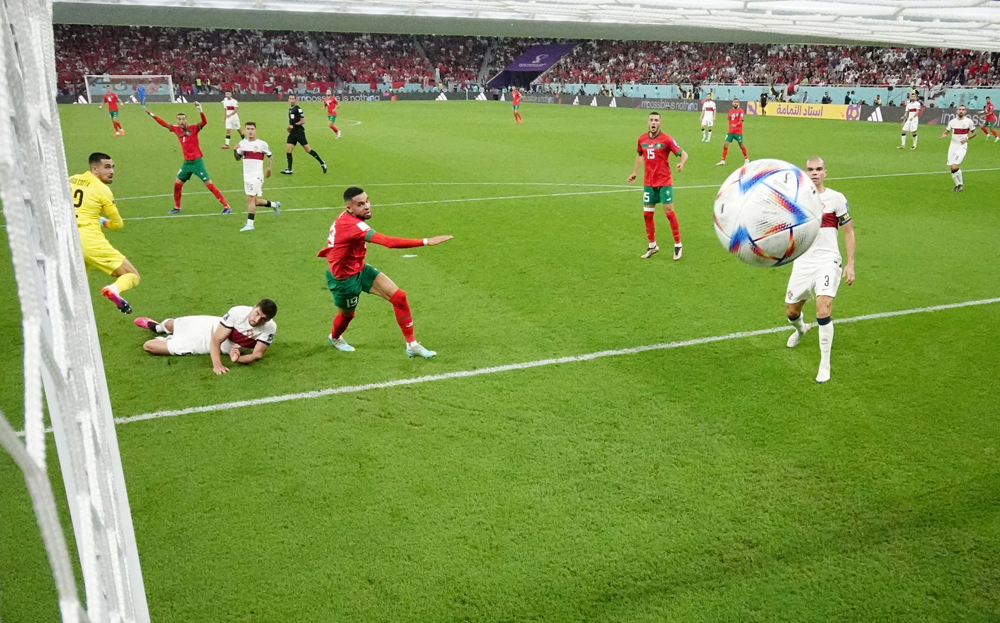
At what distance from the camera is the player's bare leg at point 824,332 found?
632 cm

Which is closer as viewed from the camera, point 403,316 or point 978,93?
point 403,316

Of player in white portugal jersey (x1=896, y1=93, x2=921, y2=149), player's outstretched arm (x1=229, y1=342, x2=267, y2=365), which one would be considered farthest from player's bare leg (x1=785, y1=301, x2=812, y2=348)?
player in white portugal jersey (x1=896, y1=93, x2=921, y2=149)

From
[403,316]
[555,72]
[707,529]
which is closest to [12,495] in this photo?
[403,316]

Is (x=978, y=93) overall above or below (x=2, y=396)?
above

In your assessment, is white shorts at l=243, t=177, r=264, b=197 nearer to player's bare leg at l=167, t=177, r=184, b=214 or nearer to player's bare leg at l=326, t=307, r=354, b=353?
A: player's bare leg at l=167, t=177, r=184, b=214

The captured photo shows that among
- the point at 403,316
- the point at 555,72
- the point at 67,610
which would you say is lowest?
the point at 403,316

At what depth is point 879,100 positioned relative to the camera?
3500 cm

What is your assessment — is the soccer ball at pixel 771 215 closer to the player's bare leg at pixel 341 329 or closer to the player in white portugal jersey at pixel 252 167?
the player's bare leg at pixel 341 329

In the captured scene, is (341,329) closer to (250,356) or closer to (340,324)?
(340,324)

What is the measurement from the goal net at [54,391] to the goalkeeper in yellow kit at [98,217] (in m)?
3.88

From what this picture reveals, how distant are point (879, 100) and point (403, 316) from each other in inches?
1415

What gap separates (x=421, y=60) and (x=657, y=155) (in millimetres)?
62218

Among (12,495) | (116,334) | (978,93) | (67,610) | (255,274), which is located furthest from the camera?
(978,93)

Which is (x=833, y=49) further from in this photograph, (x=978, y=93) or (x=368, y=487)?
(x=368, y=487)
